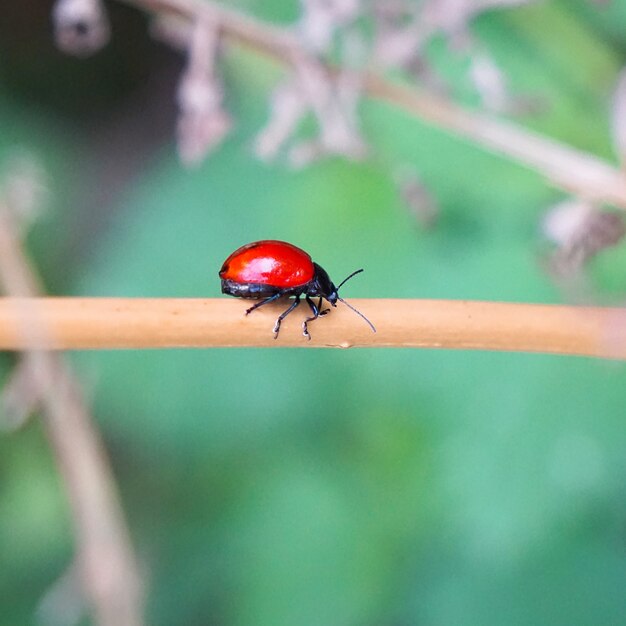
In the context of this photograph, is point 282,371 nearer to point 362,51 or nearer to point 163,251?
point 163,251

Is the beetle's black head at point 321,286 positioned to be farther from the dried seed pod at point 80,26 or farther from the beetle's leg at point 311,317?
the dried seed pod at point 80,26

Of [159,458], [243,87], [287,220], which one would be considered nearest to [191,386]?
[159,458]

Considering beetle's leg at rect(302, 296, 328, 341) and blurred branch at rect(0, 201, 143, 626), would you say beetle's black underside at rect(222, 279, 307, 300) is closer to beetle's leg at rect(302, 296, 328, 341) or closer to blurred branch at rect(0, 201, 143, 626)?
beetle's leg at rect(302, 296, 328, 341)

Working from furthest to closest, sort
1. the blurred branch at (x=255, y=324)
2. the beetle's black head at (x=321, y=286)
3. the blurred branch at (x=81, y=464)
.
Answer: the blurred branch at (x=81, y=464) → the beetle's black head at (x=321, y=286) → the blurred branch at (x=255, y=324)

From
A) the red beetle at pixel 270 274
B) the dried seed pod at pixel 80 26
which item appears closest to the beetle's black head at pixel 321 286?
the red beetle at pixel 270 274

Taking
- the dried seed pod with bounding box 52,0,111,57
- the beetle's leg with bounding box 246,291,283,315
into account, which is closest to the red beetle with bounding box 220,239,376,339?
the beetle's leg with bounding box 246,291,283,315
